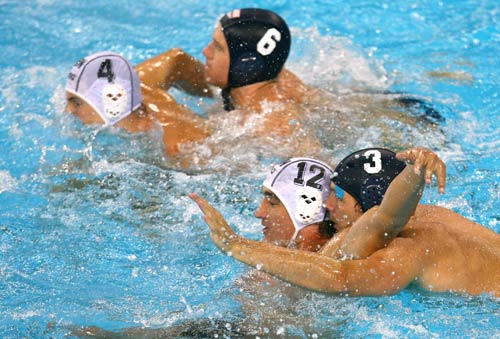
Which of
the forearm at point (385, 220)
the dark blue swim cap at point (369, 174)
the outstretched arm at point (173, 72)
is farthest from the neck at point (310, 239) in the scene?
the outstretched arm at point (173, 72)

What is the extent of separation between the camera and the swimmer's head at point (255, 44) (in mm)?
5219

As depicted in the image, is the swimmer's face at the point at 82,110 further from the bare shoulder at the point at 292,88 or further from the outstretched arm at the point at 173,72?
the bare shoulder at the point at 292,88

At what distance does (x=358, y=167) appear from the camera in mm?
3672

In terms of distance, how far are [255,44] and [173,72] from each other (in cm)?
65

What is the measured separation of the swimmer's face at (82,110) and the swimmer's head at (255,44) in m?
0.89

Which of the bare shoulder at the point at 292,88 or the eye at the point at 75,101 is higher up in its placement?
the eye at the point at 75,101

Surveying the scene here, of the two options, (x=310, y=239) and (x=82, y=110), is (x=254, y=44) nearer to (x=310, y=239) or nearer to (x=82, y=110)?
(x=82, y=110)

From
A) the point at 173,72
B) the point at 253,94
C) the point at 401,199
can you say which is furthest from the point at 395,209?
the point at 173,72

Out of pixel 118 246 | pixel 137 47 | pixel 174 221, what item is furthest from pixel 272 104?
pixel 137 47

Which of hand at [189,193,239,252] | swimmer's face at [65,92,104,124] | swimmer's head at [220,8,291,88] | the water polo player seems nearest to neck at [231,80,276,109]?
swimmer's head at [220,8,291,88]

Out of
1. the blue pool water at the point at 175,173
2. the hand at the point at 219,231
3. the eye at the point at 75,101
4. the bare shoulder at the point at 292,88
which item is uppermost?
the hand at the point at 219,231

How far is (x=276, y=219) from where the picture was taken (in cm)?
388

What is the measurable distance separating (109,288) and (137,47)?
3.25 m

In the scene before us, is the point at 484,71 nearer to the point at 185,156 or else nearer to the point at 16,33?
the point at 185,156
